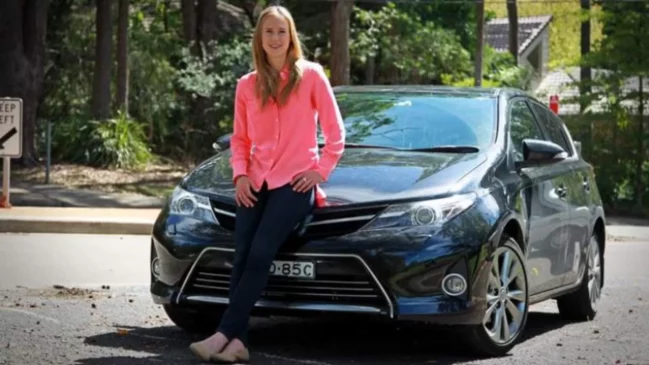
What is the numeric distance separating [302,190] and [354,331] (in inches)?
68.6

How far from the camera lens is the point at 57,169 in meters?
26.6

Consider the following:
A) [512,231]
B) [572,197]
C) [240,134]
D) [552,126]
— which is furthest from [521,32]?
[240,134]

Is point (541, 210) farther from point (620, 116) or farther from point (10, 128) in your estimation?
point (620, 116)

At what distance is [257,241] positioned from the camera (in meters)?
7.40

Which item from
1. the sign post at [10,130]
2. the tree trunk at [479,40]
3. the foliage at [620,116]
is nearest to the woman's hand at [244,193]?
the sign post at [10,130]

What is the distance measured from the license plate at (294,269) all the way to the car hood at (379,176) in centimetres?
34

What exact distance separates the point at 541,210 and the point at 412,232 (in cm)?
147

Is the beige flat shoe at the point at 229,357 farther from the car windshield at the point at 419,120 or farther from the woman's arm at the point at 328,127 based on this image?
the car windshield at the point at 419,120

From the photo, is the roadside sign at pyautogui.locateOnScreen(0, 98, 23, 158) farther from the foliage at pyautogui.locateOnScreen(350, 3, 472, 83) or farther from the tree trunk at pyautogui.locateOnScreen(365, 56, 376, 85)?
the tree trunk at pyautogui.locateOnScreen(365, 56, 376, 85)

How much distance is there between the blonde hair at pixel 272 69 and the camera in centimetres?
754

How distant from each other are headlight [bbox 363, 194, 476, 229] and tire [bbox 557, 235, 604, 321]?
7.54ft

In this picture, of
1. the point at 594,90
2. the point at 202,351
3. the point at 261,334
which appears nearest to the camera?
the point at 202,351

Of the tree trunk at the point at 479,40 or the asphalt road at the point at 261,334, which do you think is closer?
the asphalt road at the point at 261,334

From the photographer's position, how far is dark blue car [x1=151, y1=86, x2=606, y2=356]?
24.6ft
